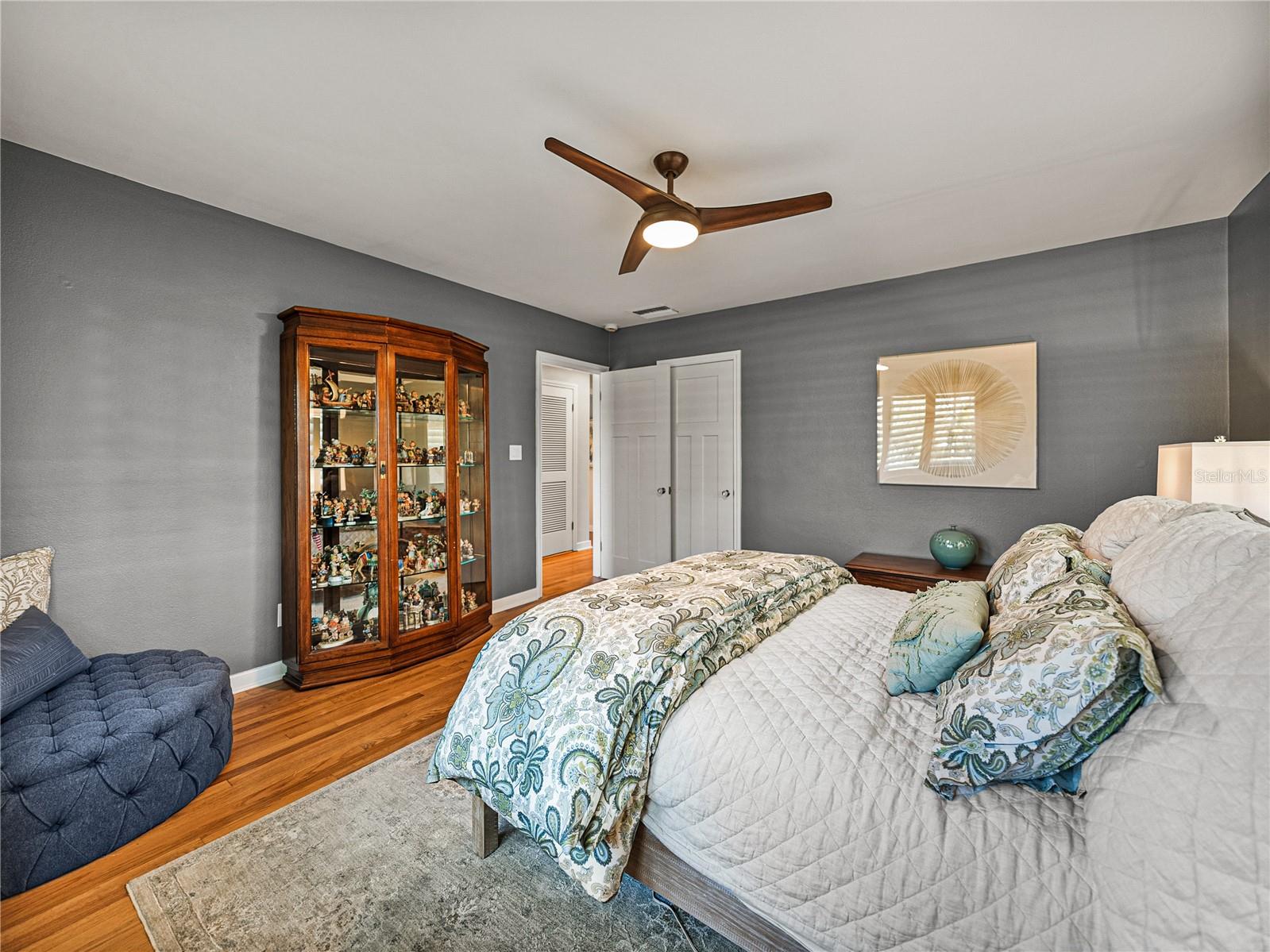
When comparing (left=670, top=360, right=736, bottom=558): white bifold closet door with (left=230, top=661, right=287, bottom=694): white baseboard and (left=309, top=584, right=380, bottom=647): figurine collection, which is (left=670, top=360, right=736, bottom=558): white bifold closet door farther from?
(left=230, top=661, right=287, bottom=694): white baseboard

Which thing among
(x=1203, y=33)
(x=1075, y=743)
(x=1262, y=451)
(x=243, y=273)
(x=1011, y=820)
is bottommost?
(x=1011, y=820)

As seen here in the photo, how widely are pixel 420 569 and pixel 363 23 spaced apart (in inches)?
106

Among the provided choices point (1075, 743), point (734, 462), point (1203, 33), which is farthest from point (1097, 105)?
point (734, 462)

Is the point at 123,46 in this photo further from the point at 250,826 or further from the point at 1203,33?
the point at 1203,33

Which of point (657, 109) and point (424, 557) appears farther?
point (424, 557)

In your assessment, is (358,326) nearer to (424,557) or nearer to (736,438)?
(424,557)

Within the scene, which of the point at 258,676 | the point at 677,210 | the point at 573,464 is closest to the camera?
the point at 677,210

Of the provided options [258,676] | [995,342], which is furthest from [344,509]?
[995,342]

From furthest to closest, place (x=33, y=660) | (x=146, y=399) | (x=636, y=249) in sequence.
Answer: (x=146, y=399) → (x=636, y=249) → (x=33, y=660)

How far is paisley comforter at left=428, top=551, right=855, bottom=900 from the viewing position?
1290 mm

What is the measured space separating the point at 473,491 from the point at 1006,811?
11.3ft

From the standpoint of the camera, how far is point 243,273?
2934 mm

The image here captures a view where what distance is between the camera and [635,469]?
5172mm

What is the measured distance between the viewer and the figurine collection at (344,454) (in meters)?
3.04
